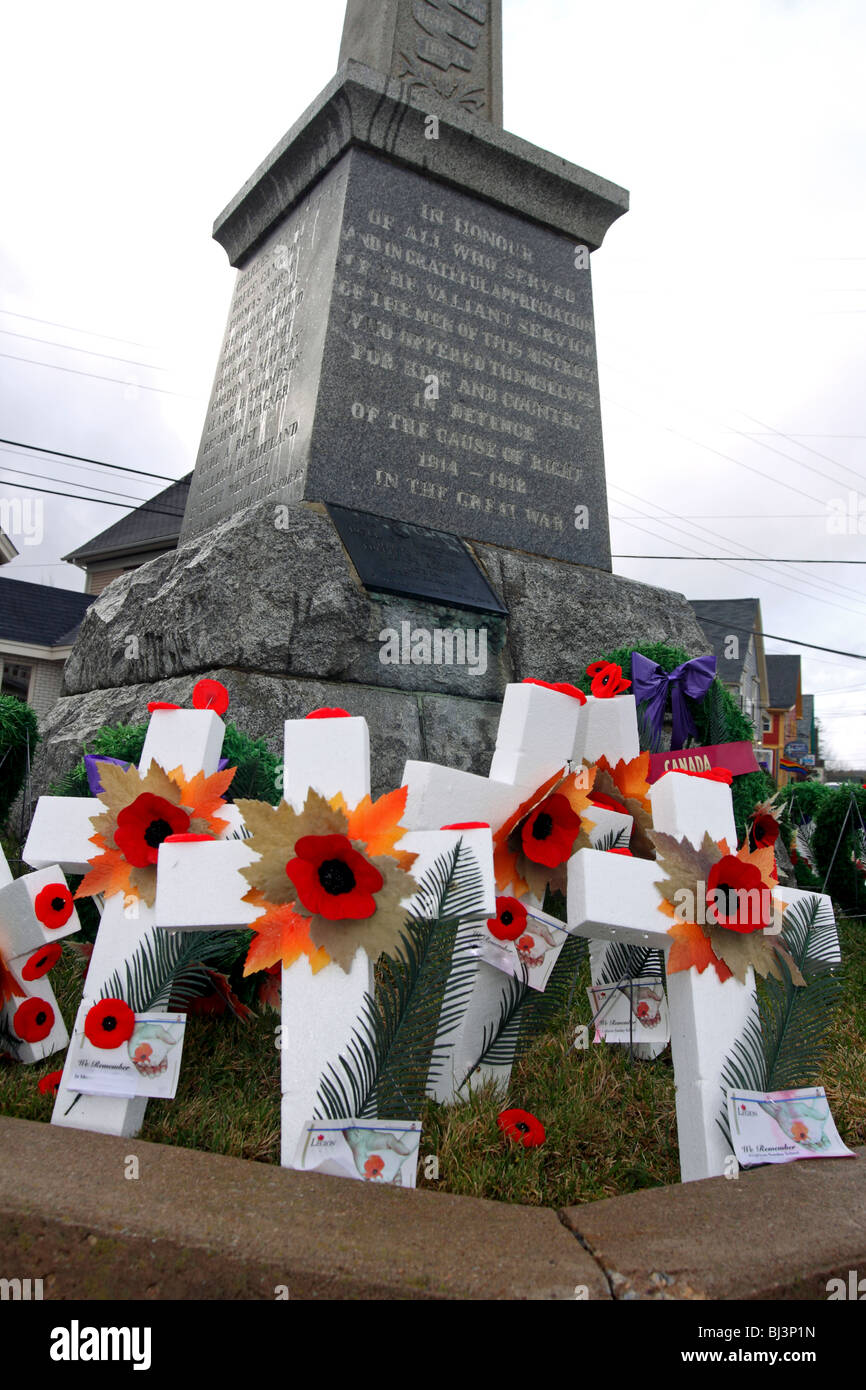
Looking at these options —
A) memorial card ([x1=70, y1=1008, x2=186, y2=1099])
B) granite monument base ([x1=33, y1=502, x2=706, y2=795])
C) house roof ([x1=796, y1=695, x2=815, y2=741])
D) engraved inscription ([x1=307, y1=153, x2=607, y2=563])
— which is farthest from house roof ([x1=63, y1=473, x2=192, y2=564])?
house roof ([x1=796, y1=695, x2=815, y2=741])

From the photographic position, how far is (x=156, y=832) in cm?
174

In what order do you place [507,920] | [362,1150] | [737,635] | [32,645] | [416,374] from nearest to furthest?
1. [362,1150]
2. [507,920]
3. [416,374]
4. [32,645]
5. [737,635]

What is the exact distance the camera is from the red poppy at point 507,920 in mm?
1723

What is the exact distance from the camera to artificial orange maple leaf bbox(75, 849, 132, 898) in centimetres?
176

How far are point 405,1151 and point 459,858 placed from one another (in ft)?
1.54

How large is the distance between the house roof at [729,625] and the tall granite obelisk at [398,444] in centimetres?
2253

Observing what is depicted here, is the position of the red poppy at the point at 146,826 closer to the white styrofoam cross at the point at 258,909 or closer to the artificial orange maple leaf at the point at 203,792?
the artificial orange maple leaf at the point at 203,792

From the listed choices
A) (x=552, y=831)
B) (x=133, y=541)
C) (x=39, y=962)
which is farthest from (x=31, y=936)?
(x=133, y=541)

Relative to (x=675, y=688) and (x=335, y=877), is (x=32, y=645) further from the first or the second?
(x=335, y=877)

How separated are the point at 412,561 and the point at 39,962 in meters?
2.87

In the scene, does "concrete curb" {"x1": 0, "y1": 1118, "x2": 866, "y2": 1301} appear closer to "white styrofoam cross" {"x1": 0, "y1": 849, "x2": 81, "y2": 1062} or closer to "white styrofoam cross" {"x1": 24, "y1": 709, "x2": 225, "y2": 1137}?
"white styrofoam cross" {"x1": 24, "y1": 709, "x2": 225, "y2": 1137}

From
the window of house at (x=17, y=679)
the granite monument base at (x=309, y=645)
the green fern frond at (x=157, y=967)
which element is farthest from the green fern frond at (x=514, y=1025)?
the window of house at (x=17, y=679)

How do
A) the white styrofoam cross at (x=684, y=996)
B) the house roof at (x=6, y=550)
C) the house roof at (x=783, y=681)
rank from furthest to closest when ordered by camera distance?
the house roof at (x=783, y=681), the house roof at (x=6, y=550), the white styrofoam cross at (x=684, y=996)

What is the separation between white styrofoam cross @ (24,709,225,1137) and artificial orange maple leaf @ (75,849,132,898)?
0.02 meters
